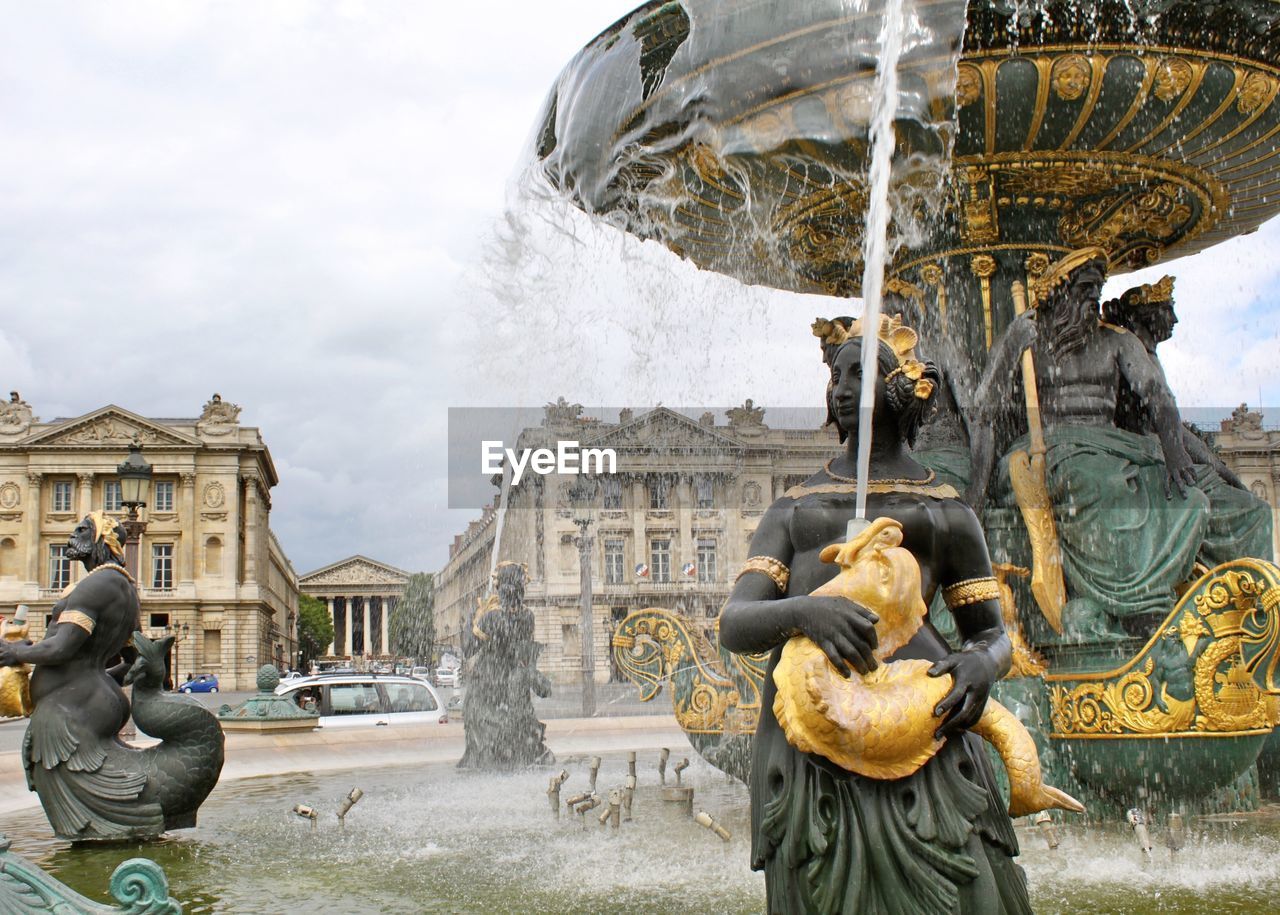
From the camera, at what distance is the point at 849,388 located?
8.94ft

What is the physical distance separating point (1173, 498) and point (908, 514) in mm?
3823

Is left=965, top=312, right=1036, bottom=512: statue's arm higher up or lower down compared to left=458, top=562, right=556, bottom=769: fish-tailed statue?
higher up

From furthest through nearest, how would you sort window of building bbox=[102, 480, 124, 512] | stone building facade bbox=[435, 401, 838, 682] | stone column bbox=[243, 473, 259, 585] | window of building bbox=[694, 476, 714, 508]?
stone column bbox=[243, 473, 259, 585] < window of building bbox=[102, 480, 124, 512] < window of building bbox=[694, 476, 714, 508] < stone building facade bbox=[435, 401, 838, 682]

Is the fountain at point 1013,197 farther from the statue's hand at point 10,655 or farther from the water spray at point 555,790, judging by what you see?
the statue's hand at point 10,655

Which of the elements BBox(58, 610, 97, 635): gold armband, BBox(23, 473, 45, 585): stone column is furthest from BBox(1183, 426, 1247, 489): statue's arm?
BBox(23, 473, 45, 585): stone column

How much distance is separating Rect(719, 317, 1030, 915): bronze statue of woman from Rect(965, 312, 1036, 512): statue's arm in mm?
3019

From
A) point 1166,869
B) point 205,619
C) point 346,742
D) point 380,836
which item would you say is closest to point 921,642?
point 1166,869

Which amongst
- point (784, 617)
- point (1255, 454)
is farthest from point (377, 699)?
point (1255, 454)

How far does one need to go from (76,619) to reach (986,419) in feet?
14.5

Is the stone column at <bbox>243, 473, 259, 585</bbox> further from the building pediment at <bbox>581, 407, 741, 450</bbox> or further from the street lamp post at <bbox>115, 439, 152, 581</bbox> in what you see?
the street lamp post at <bbox>115, 439, 152, 581</bbox>

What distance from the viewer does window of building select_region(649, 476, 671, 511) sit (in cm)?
6203

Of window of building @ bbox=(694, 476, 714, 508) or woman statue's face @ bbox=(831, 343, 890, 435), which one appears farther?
window of building @ bbox=(694, 476, 714, 508)

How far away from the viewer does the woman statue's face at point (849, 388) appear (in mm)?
2713

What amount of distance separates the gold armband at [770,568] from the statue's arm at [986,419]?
3218 millimetres
